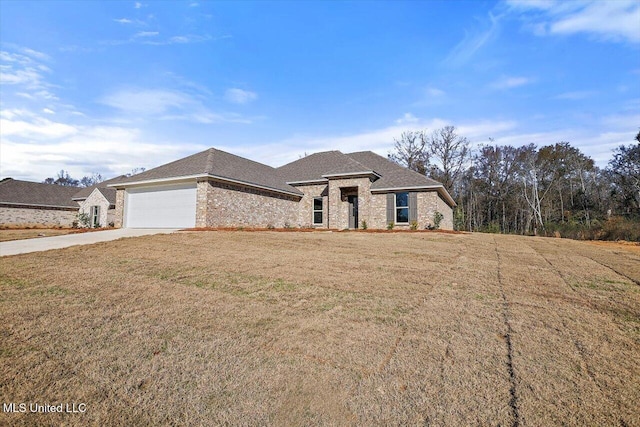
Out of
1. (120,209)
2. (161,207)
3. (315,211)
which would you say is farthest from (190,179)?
(315,211)

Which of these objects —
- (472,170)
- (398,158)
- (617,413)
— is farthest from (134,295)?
(472,170)

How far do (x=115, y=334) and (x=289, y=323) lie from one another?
182 centimetres

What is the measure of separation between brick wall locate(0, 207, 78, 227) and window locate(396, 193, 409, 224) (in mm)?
29411

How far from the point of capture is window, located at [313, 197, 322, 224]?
19281 mm

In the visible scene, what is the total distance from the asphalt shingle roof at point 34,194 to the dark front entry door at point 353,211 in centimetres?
2666

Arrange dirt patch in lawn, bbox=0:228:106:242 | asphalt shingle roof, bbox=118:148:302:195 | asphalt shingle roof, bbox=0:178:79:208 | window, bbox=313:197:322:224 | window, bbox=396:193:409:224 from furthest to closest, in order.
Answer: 1. asphalt shingle roof, bbox=0:178:79:208
2. window, bbox=313:197:322:224
3. window, bbox=396:193:409:224
4. asphalt shingle roof, bbox=118:148:302:195
5. dirt patch in lawn, bbox=0:228:106:242

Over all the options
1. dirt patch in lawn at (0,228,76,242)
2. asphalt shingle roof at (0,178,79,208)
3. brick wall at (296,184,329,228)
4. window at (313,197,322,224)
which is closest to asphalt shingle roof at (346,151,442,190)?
brick wall at (296,184,329,228)

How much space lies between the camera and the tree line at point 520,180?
108 feet

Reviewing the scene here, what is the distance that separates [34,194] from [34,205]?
61.5 inches

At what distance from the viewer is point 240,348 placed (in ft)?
9.33

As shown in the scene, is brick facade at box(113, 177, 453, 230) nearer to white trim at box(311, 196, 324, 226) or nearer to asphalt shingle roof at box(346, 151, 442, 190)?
white trim at box(311, 196, 324, 226)

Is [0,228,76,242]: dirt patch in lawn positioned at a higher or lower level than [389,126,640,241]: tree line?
lower

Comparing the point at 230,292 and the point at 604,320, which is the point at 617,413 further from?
the point at 230,292

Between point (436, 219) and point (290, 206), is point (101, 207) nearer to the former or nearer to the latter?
point (290, 206)
